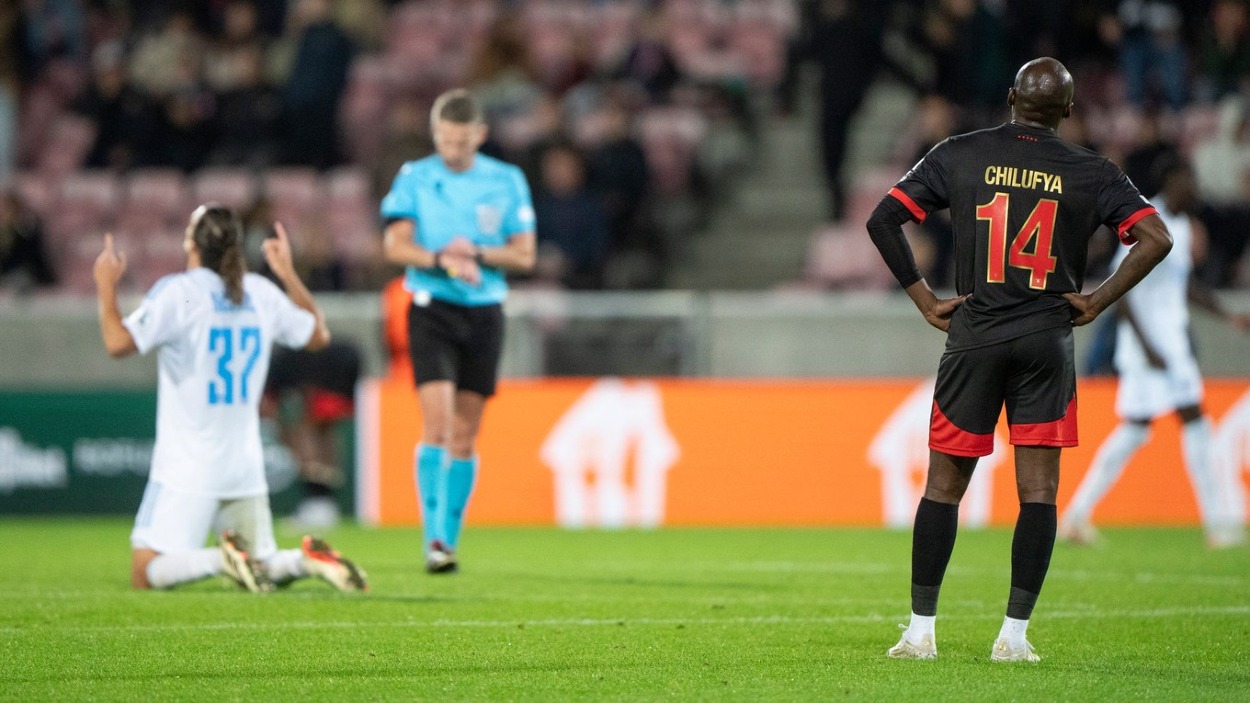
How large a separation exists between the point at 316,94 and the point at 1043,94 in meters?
13.4

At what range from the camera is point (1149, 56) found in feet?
58.4

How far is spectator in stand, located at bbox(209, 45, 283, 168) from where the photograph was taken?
18.7 metres

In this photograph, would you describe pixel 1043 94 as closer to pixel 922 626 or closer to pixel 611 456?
pixel 922 626

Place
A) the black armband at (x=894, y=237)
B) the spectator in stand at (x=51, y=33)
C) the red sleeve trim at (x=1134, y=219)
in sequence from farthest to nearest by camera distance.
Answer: the spectator in stand at (x=51, y=33) < the black armband at (x=894, y=237) < the red sleeve trim at (x=1134, y=219)

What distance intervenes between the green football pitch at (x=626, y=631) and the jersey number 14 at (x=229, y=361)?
891 millimetres

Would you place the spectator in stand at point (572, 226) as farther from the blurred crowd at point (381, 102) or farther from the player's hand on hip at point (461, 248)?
the player's hand on hip at point (461, 248)

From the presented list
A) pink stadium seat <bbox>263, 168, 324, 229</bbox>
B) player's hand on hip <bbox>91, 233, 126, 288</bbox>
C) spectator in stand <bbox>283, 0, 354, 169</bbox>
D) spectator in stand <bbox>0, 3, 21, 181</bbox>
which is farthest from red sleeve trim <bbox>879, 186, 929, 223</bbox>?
spectator in stand <bbox>0, 3, 21, 181</bbox>

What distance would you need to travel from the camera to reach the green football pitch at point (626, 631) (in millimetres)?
5727

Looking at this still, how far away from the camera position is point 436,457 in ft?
31.4

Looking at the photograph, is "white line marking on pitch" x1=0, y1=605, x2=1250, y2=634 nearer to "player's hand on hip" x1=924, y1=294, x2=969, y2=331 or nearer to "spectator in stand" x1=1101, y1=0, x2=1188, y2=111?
"player's hand on hip" x1=924, y1=294, x2=969, y2=331

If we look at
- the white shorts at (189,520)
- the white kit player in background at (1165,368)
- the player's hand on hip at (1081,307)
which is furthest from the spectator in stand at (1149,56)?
the player's hand on hip at (1081,307)

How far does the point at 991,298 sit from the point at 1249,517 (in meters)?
8.65

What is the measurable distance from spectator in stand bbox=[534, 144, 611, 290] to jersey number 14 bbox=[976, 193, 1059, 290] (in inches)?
396

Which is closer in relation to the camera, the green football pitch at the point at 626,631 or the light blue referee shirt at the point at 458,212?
the green football pitch at the point at 626,631
